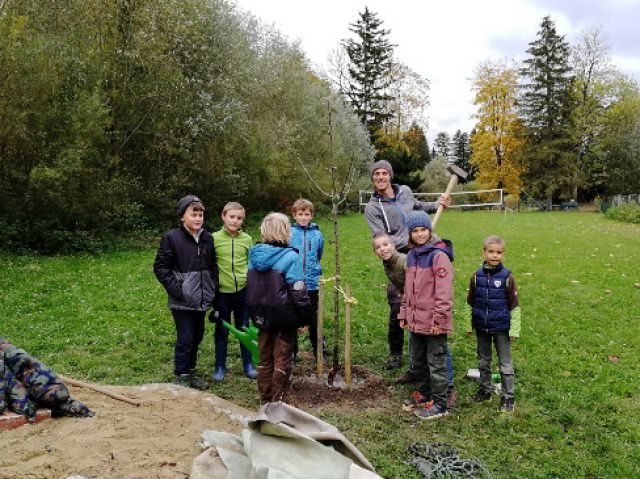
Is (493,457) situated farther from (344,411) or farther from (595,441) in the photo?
(344,411)

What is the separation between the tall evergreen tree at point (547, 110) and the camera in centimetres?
4328

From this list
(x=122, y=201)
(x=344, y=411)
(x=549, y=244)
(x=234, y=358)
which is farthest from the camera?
(x=549, y=244)

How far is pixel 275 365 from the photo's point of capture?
4992mm

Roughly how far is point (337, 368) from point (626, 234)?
1993cm

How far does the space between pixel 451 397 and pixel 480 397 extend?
31cm

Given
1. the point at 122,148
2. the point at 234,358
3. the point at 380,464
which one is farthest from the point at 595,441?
the point at 122,148

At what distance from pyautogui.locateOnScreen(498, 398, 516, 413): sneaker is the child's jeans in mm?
31

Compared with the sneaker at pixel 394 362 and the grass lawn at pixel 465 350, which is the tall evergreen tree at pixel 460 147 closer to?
the grass lawn at pixel 465 350

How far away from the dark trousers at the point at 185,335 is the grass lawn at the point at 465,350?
0.43m

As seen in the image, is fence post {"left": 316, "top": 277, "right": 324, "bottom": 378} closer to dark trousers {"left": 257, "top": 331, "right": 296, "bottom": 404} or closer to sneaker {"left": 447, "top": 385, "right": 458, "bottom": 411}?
dark trousers {"left": 257, "top": 331, "right": 296, "bottom": 404}

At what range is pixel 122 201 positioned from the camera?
1647cm

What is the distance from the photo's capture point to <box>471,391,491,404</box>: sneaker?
539 cm

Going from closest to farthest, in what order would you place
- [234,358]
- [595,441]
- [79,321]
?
[595,441]
[234,358]
[79,321]

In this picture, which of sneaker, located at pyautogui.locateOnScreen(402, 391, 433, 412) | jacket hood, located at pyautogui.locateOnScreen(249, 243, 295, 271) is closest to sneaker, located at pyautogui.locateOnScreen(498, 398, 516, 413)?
sneaker, located at pyautogui.locateOnScreen(402, 391, 433, 412)
